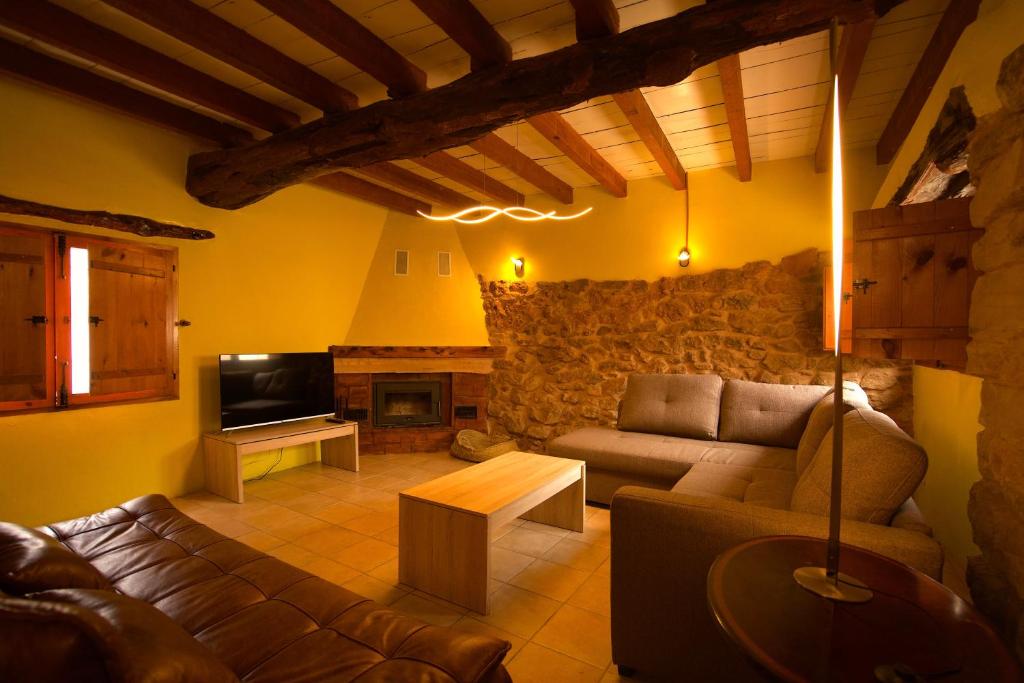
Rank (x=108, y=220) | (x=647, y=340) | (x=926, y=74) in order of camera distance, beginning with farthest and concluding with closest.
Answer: (x=647, y=340) → (x=108, y=220) → (x=926, y=74)

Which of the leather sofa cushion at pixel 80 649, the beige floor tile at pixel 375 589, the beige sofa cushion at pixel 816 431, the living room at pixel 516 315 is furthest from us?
the beige sofa cushion at pixel 816 431

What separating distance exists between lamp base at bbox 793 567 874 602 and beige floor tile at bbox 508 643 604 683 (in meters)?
1.06

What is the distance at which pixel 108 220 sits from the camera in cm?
304

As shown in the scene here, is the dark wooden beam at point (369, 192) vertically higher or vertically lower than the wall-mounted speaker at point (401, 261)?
higher

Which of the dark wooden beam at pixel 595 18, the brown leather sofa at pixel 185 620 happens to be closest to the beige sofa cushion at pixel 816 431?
the brown leather sofa at pixel 185 620

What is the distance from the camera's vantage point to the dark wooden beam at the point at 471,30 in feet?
6.66

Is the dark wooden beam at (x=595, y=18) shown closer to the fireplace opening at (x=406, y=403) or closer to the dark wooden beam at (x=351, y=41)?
the dark wooden beam at (x=351, y=41)

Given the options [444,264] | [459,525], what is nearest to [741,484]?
[459,525]

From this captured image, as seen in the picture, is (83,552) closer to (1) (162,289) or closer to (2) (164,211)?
(1) (162,289)

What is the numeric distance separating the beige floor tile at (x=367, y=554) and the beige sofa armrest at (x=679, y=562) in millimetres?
1440

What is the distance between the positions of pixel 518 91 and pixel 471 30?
325 mm

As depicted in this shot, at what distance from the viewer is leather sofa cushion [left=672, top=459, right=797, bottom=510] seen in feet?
7.70

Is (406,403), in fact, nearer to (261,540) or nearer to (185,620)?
(261,540)

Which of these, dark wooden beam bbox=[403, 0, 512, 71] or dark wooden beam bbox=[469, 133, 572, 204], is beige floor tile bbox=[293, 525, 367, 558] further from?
dark wooden beam bbox=[403, 0, 512, 71]
